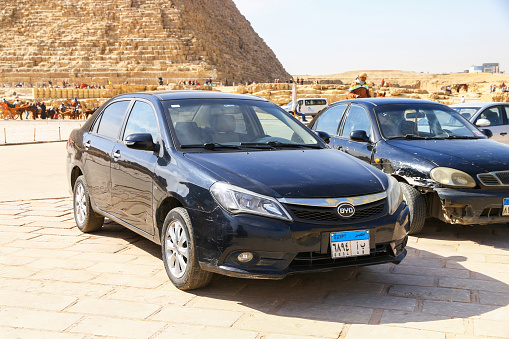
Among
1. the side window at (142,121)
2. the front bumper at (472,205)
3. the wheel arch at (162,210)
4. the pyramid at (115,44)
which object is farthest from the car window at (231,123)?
the pyramid at (115,44)

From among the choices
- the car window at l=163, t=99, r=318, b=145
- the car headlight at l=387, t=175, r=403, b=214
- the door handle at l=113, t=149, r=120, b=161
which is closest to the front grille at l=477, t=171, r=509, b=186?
the car headlight at l=387, t=175, r=403, b=214

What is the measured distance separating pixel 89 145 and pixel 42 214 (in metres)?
1.71

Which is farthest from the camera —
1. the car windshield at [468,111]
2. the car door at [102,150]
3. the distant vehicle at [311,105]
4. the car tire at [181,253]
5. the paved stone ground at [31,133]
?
the distant vehicle at [311,105]

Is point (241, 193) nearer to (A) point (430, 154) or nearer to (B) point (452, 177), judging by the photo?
(B) point (452, 177)

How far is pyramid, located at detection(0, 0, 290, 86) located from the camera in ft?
332

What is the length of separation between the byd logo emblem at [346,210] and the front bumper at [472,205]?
2139 millimetres

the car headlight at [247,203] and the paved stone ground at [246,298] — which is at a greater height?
the car headlight at [247,203]

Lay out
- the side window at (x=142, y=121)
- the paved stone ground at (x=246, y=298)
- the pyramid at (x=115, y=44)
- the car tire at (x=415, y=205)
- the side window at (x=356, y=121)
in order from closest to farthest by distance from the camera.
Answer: the paved stone ground at (x=246, y=298) → the side window at (x=142, y=121) → the car tire at (x=415, y=205) → the side window at (x=356, y=121) → the pyramid at (x=115, y=44)

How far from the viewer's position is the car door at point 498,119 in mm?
11070

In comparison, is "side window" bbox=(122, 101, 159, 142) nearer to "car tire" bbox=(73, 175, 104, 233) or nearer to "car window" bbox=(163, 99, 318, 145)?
"car window" bbox=(163, 99, 318, 145)

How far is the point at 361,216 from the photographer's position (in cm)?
421

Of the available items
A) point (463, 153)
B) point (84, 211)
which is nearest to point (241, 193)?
point (84, 211)

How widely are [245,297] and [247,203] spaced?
2.43 feet

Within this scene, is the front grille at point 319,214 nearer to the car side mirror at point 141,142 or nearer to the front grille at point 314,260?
the front grille at point 314,260
